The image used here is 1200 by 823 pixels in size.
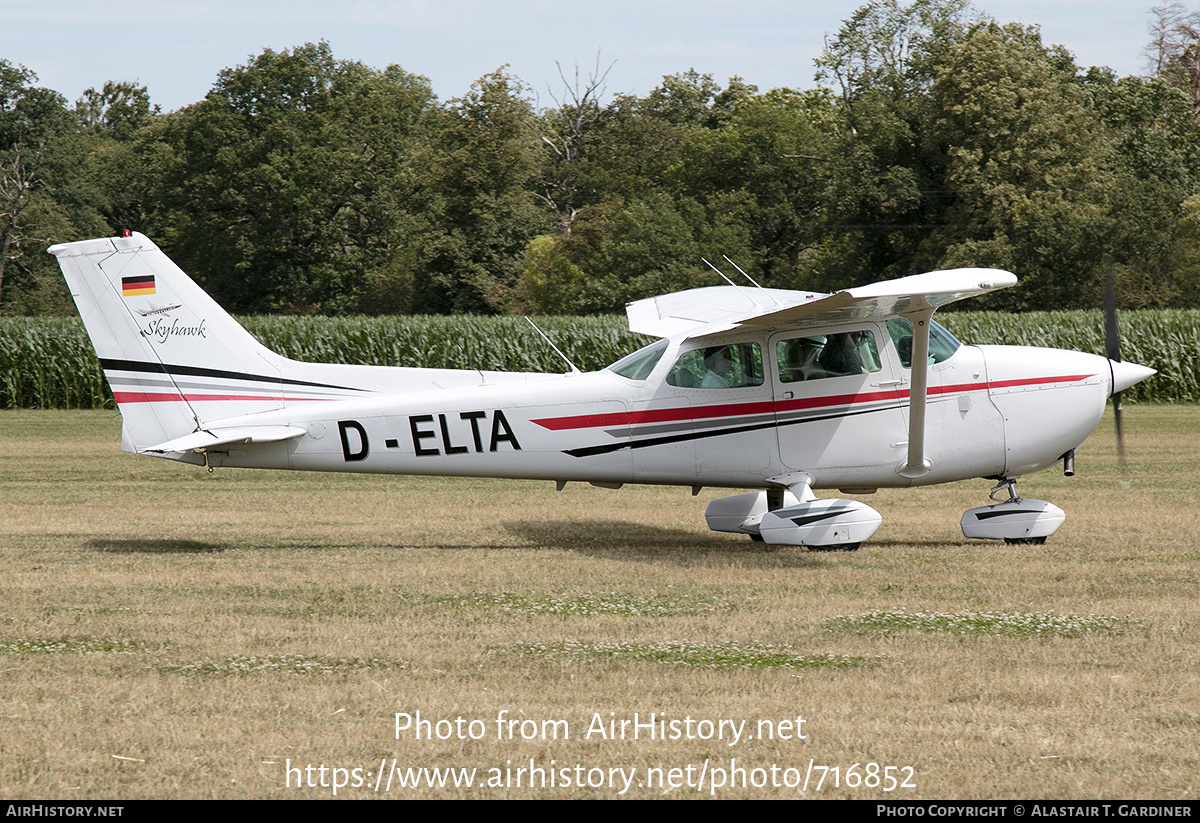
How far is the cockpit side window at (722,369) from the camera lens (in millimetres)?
10078

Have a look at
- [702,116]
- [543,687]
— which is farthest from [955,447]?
[702,116]

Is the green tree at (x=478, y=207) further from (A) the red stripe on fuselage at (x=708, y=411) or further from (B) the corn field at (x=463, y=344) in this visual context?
(A) the red stripe on fuselage at (x=708, y=411)

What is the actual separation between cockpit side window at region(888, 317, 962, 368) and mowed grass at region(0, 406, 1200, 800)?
1703 millimetres

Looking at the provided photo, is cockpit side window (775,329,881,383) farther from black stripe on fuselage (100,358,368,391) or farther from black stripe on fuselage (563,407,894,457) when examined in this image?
black stripe on fuselage (100,358,368,391)

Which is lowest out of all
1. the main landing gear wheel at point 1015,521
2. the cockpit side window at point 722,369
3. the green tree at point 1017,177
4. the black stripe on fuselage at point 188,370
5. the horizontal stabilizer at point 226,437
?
the main landing gear wheel at point 1015,521

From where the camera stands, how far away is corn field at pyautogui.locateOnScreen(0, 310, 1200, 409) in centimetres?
2936

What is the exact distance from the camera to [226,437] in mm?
9484

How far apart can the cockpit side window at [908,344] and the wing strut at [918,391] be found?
229 millimetres

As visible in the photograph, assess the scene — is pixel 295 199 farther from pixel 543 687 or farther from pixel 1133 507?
pixel 543 687

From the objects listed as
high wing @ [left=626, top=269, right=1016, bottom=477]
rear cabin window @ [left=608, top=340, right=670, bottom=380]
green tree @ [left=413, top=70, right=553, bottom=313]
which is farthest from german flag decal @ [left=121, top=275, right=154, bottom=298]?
green tree @ [left=413, top=70, right=553, bottom=313]

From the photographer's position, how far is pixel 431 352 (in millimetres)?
31500

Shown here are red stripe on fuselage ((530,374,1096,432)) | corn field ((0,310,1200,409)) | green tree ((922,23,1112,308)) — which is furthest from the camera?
green tree ((922,23,1112,308))

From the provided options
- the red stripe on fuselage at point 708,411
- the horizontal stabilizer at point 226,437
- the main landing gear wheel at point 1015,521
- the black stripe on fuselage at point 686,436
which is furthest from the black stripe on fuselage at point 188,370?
the main landing gear wheel at point 1015,521

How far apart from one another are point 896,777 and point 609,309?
53.0 metres
